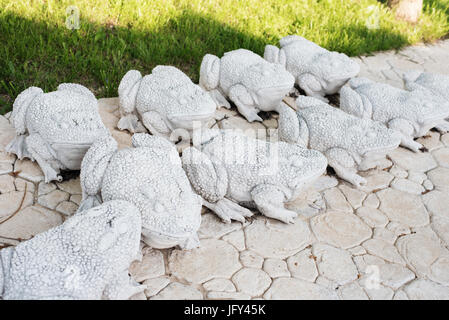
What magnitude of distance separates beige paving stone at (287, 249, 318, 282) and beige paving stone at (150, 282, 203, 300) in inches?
25.4

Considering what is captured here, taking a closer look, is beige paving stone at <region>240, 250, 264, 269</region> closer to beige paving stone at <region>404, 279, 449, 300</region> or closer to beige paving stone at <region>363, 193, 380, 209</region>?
beige paving stone at <region>404, 279, 449, 300</region>

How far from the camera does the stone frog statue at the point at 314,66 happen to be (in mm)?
4520

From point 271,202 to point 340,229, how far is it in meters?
0.56

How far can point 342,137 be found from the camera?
353 cm

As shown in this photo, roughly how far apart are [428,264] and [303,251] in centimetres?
84

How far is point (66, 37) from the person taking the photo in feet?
15.8

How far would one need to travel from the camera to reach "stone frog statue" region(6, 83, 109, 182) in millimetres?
3156

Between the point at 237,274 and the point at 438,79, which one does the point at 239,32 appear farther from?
the point at 237,274

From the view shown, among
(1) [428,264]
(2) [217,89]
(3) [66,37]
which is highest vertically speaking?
(3) [66,37]

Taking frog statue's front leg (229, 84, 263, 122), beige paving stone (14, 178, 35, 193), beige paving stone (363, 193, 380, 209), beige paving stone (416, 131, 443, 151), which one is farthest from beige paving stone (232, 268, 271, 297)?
beige paving stone (416, 131, 443, 151)

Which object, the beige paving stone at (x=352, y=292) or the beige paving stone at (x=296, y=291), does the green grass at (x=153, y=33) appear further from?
the beige paving stone at (x=352, y=292)

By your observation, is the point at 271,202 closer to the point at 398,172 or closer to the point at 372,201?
the point at 372,201

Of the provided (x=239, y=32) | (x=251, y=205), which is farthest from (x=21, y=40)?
(x=251, y=205)

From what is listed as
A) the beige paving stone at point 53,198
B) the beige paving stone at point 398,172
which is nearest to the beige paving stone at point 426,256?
the beige paving stone at point 398,172
